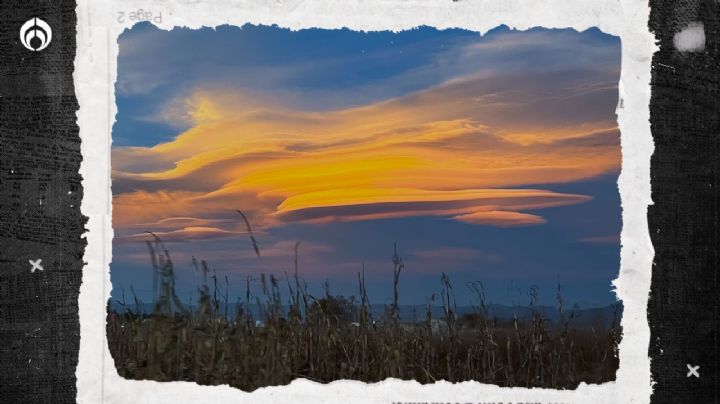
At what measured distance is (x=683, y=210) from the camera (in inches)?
143

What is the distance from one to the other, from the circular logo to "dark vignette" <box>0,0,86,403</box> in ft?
0.07

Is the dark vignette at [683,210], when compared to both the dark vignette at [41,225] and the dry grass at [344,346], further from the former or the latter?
the dark vignette at [41,225]

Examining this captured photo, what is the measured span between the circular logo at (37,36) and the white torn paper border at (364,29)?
14 centimetres

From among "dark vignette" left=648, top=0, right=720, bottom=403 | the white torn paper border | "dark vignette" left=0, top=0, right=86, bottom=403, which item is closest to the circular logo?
"dark vignette" left=0, top=0, right=86, bottom=403

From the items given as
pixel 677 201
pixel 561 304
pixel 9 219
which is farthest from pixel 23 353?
pixel 677 201

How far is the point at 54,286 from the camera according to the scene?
11.3 feet

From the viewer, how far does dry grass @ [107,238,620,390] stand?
3545 millimetres

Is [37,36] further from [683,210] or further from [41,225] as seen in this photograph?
[683,210]

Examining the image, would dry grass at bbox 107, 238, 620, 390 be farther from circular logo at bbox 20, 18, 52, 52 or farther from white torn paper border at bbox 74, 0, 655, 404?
circular logo at bbox 20, 18, 52, 52

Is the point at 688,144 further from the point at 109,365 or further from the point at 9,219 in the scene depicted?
the point at 9,219

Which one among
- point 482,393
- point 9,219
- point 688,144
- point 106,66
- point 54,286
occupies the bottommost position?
point 482,393

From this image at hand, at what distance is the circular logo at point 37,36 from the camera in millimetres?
3465

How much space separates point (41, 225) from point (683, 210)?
274cm

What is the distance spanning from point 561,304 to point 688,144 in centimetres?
89
